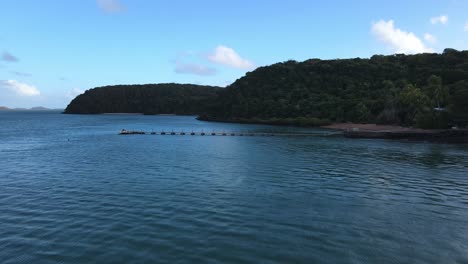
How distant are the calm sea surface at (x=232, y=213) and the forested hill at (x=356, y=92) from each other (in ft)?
186

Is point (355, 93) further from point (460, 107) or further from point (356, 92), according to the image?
point (460, 107)

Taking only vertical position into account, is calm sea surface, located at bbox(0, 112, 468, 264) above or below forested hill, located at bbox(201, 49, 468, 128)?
below

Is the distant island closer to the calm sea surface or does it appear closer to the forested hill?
the forested hill

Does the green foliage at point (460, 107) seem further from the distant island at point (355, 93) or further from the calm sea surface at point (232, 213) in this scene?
the calm sea surface at point (232, 213)

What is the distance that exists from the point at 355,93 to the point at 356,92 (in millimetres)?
1134

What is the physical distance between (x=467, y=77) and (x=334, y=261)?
125 m

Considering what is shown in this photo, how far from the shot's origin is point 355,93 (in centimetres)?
13562

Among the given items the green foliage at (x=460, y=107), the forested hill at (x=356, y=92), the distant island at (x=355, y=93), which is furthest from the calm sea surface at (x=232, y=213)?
the distant island at (x=355, y=93)

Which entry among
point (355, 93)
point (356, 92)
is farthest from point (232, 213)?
point (356, 92)

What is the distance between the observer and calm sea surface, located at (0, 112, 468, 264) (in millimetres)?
14414

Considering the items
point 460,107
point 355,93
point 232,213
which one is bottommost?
point 232,213

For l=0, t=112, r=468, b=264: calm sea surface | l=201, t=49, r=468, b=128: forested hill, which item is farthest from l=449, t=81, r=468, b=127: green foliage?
l=0, t=112, r=468, b=264: calm sea surface

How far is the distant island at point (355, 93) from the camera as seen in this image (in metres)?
93.1

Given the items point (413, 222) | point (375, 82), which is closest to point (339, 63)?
point (375, 82)
